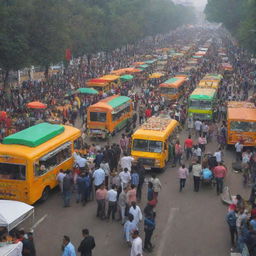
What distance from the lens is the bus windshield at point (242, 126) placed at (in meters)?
21.3

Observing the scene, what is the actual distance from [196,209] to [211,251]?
301cm

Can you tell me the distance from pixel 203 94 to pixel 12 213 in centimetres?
1986

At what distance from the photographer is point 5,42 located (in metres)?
32.0

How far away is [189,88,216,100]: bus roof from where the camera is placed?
2792 centimetres

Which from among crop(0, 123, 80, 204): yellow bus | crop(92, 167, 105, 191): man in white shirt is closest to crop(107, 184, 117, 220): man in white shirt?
crop(92, 167, 105, 191): man in white shirt

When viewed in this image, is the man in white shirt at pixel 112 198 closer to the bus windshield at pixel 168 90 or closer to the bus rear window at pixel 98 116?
the bus rear window at pixel 98 116

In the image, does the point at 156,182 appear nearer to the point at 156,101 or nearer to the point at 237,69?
the point at 156,101

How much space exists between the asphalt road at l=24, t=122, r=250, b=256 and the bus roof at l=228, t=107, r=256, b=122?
544 cm

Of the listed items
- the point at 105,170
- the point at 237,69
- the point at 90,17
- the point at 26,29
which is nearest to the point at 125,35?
the point at 90,17

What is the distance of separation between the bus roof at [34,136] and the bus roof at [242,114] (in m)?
9.91

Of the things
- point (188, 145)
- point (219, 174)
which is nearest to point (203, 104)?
point (188, 145)

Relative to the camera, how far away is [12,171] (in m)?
14.1

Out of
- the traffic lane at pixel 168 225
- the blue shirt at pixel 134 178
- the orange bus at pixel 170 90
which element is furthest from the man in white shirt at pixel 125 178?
the orange bus at pixel 170 90

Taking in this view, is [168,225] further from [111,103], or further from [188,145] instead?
[111,103]
